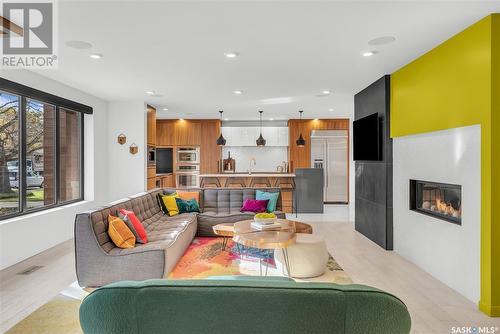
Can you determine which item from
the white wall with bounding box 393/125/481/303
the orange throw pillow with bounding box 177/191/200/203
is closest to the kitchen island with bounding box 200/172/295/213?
the orange throw pillow with bounding box 177/191/200/203

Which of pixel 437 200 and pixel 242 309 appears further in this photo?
pixel 437 200

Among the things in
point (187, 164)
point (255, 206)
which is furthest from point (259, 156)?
point (255, 206)

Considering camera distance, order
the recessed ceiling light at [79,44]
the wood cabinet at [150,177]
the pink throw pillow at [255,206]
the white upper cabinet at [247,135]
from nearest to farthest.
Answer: the recessed ceiling light at [79,44], the pink throw pillow at [255,206], the wood cabinet at [150,177], the white upper cabinet at [247,135]

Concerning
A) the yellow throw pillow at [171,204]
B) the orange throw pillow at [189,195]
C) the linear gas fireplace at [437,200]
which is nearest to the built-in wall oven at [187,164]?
the orange throw pillow at [189,195]

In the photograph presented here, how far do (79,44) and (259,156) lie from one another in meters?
7.18

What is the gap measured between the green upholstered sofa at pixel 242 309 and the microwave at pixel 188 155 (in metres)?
8.74

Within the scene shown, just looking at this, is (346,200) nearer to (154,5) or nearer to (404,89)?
(404,89)

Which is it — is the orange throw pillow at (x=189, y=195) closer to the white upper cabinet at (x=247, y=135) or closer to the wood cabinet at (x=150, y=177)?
the wood cabinet at (x=150, y=177)

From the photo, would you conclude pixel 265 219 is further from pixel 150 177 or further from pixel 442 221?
pixel 150 177

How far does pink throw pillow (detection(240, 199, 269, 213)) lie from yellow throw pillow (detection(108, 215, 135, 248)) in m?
2.41

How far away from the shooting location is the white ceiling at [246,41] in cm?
272

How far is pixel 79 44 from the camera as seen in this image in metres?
3.51

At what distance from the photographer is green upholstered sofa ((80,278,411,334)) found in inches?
44.2

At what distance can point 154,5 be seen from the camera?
104 inches
